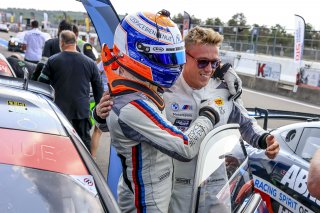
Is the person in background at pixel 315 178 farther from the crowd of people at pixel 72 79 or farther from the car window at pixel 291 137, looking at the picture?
the crowd of people at pixel 72 79

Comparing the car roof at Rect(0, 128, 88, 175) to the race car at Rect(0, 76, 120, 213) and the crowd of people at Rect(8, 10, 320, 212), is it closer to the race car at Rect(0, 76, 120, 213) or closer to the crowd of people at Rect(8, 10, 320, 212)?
the race car at Rect(0, 76, 120, 213)

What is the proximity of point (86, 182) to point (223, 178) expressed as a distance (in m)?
0.61

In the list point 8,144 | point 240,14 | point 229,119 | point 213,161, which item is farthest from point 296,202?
point 240,14

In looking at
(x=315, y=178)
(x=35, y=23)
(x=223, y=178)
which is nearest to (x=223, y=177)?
(x=223, y=178)

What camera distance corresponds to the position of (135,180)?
204 cm

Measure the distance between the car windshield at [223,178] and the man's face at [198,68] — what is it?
433mm

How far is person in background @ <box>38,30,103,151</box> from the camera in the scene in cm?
507

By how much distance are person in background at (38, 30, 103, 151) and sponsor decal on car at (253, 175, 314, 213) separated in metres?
2.08

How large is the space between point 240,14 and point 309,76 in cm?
2741

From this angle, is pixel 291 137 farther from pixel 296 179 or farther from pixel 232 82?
pixel 232 82

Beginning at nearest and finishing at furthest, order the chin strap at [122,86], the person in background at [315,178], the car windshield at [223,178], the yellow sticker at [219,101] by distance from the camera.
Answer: the person in background at [315,178], the car windshield at [223,178], the chin strap at [122,86], the yellow sticker at [219,101]

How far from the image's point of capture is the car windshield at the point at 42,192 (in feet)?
5.80

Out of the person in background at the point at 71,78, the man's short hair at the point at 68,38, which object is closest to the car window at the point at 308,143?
the person in background at the point at 71,78

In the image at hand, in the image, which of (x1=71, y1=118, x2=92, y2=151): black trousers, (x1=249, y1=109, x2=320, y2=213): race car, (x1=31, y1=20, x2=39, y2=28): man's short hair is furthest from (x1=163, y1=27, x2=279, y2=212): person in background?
(x1=31, y1=20, x2=39, y2=28): man's short hair
